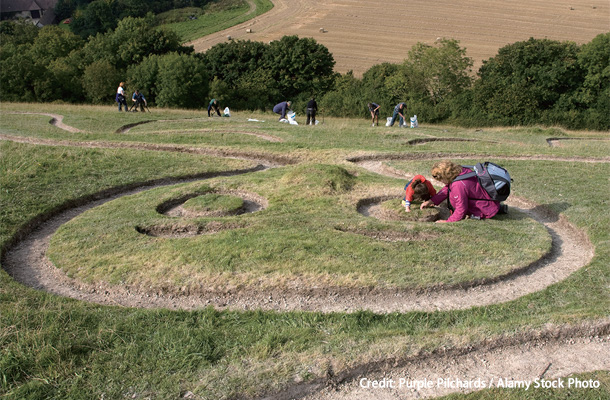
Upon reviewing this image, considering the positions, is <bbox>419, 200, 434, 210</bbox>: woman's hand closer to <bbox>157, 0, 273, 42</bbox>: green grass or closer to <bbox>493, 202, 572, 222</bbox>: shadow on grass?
<bbox>493, 202, 572, 222</bbox>: shadow on grass

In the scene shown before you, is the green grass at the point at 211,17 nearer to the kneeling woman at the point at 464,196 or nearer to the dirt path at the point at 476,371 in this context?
the kneeling woman at the point at 464,196

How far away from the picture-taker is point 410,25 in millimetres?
79188

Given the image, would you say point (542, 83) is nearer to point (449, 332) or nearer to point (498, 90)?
point (498, 90)

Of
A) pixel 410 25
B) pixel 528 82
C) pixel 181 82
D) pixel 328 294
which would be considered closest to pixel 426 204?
pixel 328 294

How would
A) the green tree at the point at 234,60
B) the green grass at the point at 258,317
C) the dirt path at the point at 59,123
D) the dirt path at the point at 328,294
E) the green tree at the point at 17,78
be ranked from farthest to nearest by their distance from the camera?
the green tree at the point at 234,60
the green tree at the point at 17,78
the dirt path at the point at 59,123
the dirt path at the point at 328,294
the green grass at the point at 258,317

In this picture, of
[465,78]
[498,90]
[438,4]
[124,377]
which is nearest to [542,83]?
[498,90]

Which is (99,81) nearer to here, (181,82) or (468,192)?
(181,82)

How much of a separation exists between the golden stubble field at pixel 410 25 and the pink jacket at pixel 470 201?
58.8 metres

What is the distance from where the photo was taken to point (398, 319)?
931 cm

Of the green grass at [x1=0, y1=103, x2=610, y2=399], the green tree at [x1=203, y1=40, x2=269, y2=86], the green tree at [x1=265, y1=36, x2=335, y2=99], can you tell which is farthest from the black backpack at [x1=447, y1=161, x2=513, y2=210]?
the green tree at [x1=203, y1=40, x2=269, y2=86]

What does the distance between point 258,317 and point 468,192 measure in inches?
278

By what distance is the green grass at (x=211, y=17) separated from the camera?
87.7 meters

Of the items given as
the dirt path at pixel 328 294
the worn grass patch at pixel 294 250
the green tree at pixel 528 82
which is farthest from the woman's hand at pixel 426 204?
the green tree at pixel 528 82

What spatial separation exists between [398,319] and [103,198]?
474 inches
